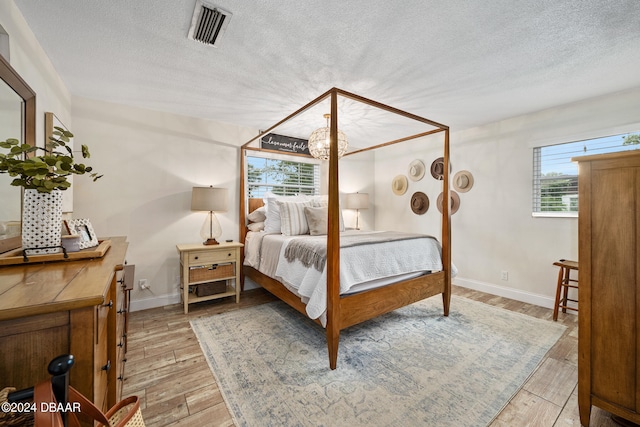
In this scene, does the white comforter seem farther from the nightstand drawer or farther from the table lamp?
the table lamp

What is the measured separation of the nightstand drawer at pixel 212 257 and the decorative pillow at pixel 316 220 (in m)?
0.99

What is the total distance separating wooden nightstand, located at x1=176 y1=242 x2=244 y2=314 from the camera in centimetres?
284

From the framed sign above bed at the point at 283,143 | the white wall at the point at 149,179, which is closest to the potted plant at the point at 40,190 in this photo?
the white wall at the point at 149,179

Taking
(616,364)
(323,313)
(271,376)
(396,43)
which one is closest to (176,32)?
(396,43)

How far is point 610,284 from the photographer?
1.29 meters

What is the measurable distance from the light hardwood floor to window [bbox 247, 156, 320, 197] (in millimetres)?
2034

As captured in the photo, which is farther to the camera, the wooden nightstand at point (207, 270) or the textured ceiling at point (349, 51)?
the wooden nightstand at point (207, 270)

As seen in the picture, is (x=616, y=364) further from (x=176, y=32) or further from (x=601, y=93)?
A: (x=176, y=32)

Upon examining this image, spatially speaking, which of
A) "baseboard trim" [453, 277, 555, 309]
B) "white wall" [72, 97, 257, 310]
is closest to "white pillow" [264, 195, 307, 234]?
"white wall" [72, 97, 257, 310]

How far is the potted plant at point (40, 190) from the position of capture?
1071mm

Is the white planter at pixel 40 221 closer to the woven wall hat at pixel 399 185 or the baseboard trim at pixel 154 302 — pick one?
the baseboard trim at pixel 154 302

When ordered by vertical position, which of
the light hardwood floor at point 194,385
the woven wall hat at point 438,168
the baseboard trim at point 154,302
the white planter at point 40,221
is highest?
the woven wall hat at point 438,168

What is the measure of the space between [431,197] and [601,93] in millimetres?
2132

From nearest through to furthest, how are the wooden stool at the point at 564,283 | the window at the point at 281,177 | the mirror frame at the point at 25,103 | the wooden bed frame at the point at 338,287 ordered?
the mirror frame at the point at 25,103 < the wooden bed frame at the point at 338,287 < the wooden stool at the point at 564,283 < the window at the point at 281,177
